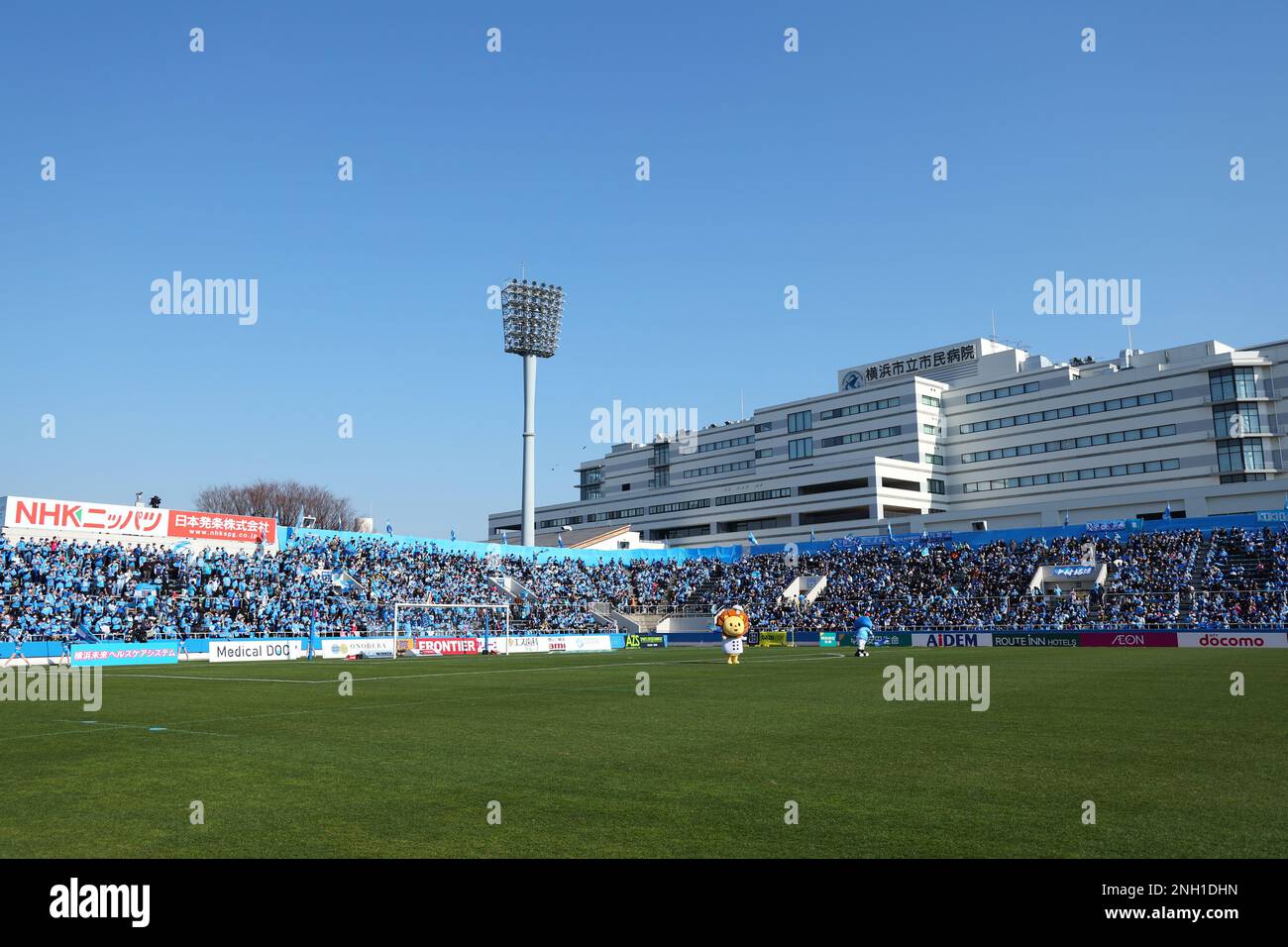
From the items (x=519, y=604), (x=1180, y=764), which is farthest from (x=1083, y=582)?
Answer: (x=1180, y=764)

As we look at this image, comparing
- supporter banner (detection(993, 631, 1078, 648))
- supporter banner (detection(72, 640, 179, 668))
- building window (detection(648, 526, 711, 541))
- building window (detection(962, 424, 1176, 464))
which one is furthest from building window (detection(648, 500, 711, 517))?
supporter banner (detection(72, 640, 179, 668))

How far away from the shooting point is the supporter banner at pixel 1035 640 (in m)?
56.1

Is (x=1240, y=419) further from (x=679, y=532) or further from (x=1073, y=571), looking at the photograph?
(x=679, y=532)

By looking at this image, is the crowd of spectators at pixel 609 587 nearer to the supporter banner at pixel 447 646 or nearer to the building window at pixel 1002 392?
the supporter banner at pixel 447 646

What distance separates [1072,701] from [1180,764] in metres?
8.70

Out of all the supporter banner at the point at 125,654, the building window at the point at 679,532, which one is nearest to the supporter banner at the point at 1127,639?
the supporter banner at the point at 125,654

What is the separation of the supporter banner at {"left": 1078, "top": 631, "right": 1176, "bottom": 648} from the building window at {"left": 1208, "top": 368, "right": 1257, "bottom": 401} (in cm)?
4428

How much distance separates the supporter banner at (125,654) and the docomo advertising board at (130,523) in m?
11.1

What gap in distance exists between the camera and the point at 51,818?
354 inches

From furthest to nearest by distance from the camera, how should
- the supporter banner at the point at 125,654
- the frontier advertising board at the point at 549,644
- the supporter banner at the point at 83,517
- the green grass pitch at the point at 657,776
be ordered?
the frontier advertising board at the point at 549,644
the supporter banner at the point at 83,517
the supporter banner at the point at 125,654
the green grass pitch at the point at 657,776

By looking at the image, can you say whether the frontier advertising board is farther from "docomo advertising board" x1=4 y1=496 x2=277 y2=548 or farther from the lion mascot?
the lion mascot

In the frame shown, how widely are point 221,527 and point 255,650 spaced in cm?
1275

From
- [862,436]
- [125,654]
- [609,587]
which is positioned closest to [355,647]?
[125,654]

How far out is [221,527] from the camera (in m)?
58.2
